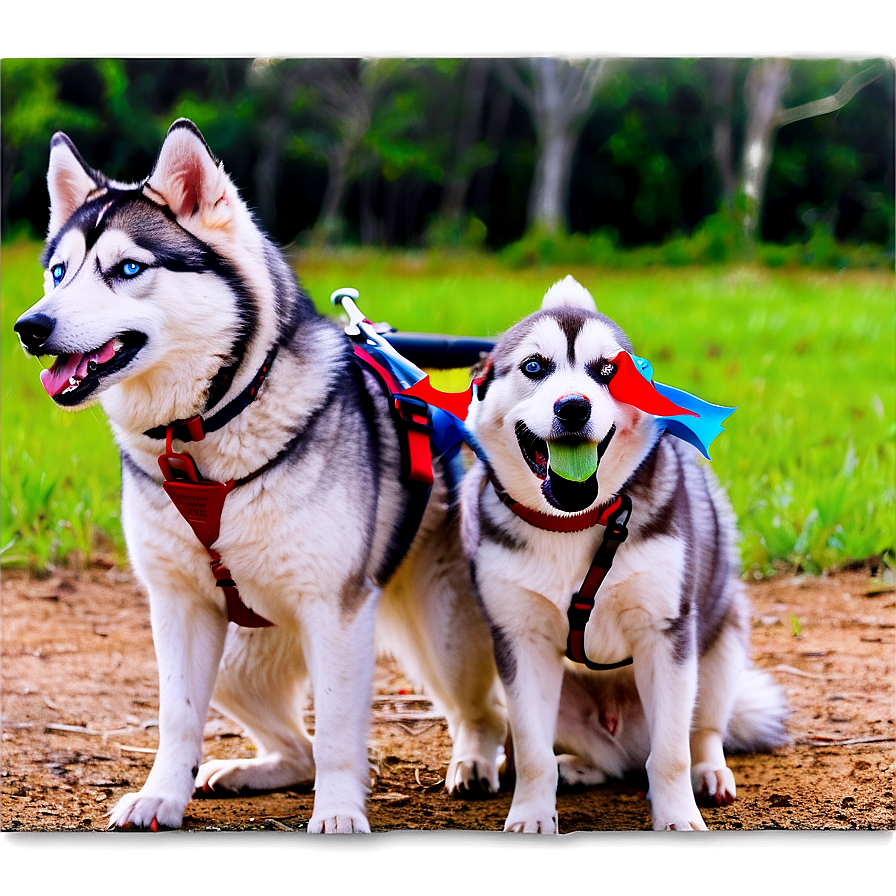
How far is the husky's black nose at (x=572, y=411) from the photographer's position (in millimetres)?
2322

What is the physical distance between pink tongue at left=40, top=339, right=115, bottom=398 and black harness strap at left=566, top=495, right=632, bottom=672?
1268mm

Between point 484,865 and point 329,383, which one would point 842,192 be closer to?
point 329,383

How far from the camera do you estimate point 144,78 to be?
11.7 feet

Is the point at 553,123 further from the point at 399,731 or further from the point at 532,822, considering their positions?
the point at 532,822

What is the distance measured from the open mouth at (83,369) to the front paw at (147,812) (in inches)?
42.7

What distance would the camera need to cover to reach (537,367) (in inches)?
98.4

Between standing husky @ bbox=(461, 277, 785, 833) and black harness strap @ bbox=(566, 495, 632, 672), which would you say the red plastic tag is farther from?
black harness strap @ bbox=(566, 495, 632, 672)

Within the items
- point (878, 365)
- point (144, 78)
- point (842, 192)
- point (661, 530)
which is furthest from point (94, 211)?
point (878, 365)

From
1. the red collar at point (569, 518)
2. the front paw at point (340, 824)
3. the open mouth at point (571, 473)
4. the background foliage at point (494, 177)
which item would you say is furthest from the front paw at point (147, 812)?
the background foliage at point (494, 177)

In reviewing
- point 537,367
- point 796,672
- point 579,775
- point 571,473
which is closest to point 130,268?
point 537,367

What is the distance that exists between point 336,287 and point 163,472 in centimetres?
153

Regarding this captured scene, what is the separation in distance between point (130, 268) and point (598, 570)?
1.35 meters

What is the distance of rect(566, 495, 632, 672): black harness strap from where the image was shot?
8.39 feet

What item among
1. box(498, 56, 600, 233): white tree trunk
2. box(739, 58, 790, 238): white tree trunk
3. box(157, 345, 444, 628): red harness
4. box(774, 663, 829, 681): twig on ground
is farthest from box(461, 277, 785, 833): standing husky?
box(739, 58, 790, 238): white tree trunk
